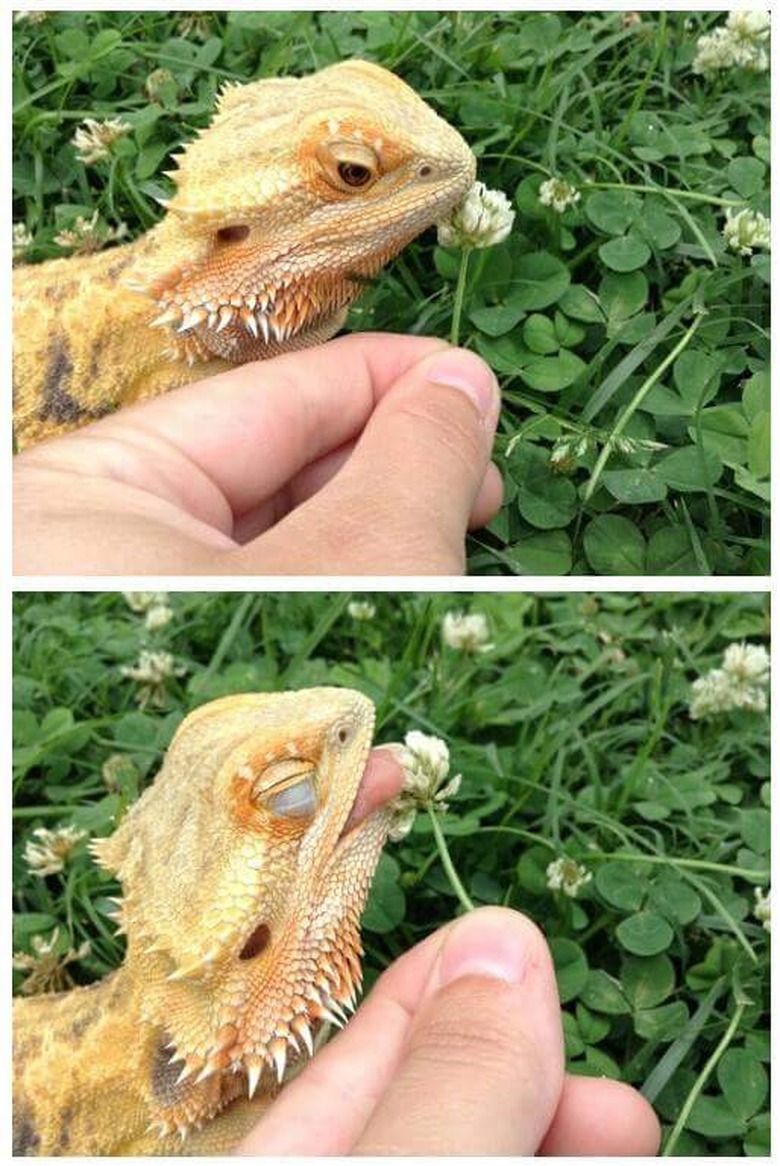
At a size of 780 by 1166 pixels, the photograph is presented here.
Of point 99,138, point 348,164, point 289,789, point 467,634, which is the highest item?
point 348,164

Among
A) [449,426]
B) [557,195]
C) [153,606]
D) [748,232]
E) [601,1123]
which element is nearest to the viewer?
[601,1123]

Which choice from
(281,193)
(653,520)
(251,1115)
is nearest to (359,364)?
(281,193)

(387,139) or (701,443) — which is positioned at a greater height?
(387,139)

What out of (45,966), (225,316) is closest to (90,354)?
(225,316)

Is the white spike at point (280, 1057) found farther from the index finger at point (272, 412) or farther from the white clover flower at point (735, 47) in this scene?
the white clover flower at point (735, 47)

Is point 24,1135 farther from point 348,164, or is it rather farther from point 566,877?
point 348,164

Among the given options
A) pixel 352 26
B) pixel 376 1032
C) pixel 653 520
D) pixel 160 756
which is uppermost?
pixel 352 26

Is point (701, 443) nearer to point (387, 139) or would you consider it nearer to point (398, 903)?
point (387, 139)

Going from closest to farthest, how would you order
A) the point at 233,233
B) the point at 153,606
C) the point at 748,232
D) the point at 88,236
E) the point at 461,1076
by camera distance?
1. the point at 461,1076
2. the point at 233,233
3. the point at 748,232
4. the point at 88,236
5. the point at 153,606
